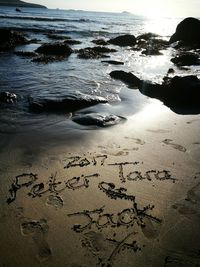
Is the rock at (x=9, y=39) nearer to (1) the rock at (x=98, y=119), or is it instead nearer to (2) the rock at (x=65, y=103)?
(2) the rock at (x=65, y=103)

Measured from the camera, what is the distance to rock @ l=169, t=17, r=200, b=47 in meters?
26.7

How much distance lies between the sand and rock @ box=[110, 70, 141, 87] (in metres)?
4.74

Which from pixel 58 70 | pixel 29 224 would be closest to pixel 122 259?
pixel 29 224

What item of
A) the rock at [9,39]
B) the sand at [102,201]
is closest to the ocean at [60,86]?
the sand at [102,201]

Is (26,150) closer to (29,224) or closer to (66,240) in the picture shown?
(29,224)

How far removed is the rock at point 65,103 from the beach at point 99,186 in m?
0.05

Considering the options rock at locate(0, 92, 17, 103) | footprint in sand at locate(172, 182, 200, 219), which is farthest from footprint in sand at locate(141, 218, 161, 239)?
rock at locate(0, 92, 17, 103)

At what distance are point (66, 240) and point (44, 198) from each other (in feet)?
2.67

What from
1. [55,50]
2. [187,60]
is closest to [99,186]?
[187,60]

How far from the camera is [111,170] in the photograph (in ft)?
15.1

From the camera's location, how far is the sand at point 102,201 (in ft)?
10.2

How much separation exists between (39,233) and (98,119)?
3573 millimetres

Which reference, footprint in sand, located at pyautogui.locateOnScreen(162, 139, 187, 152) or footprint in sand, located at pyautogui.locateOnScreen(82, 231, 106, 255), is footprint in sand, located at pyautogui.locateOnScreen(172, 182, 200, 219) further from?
footprint in sand, located at pyautogui.locateOnScreen(162, 139, 187, 152)

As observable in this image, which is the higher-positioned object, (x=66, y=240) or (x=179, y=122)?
(x=179, y=122)
